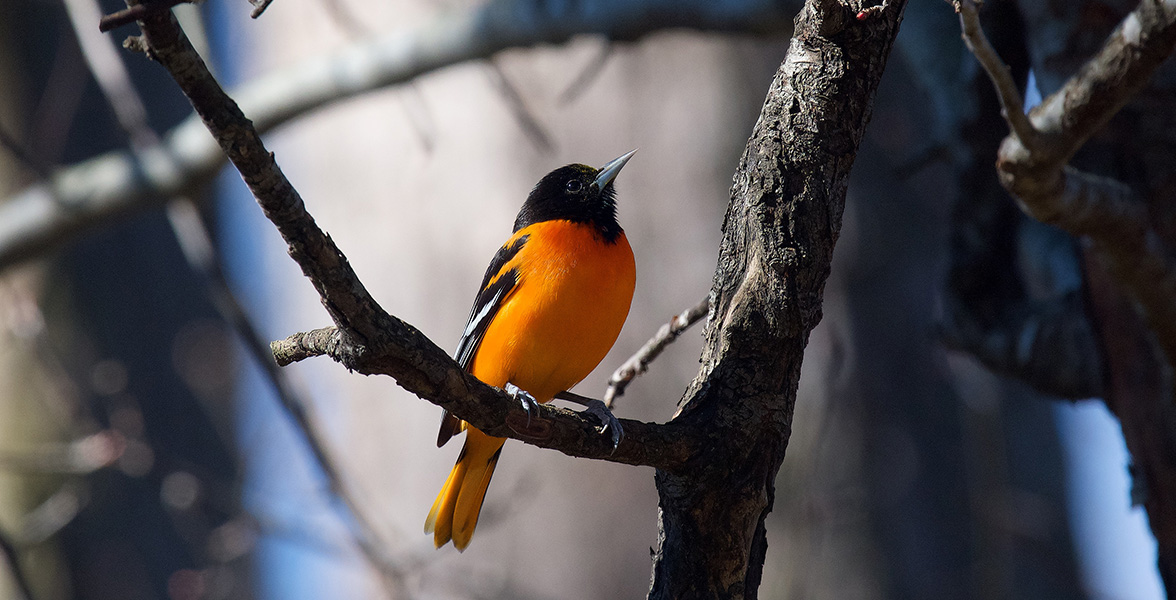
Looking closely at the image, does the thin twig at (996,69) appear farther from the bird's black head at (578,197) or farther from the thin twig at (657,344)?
the bird's black head at (578,197)

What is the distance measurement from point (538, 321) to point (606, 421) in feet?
3.80

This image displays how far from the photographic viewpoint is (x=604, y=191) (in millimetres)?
4285

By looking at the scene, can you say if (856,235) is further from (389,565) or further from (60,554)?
(60,554)

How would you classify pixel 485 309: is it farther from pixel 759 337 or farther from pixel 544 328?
pixel 759 337

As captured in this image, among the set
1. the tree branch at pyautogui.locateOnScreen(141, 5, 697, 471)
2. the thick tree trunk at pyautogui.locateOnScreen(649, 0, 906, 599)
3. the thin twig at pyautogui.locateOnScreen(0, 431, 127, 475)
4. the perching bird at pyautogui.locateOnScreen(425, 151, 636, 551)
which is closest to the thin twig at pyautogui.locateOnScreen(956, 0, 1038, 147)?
the thick tree trunk at pyautogui.locateOnScreen(649, 0, 906, 599)

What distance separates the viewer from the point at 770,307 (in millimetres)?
2205

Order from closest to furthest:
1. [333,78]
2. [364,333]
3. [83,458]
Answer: [364,333] → [333,78] → [83,458]

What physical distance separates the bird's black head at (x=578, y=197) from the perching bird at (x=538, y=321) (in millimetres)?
20

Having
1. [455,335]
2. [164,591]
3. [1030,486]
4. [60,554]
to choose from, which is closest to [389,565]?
[455,335]

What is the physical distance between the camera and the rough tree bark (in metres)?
2.14

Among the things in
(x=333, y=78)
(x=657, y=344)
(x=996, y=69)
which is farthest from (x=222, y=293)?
(x=996, y=69)

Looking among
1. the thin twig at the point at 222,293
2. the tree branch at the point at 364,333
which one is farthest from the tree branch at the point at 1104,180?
the thin twig at the point at 222,293

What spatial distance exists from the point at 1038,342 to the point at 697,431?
2.22 meters

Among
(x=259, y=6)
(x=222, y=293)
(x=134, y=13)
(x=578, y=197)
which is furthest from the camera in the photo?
(x=222, y=293)
